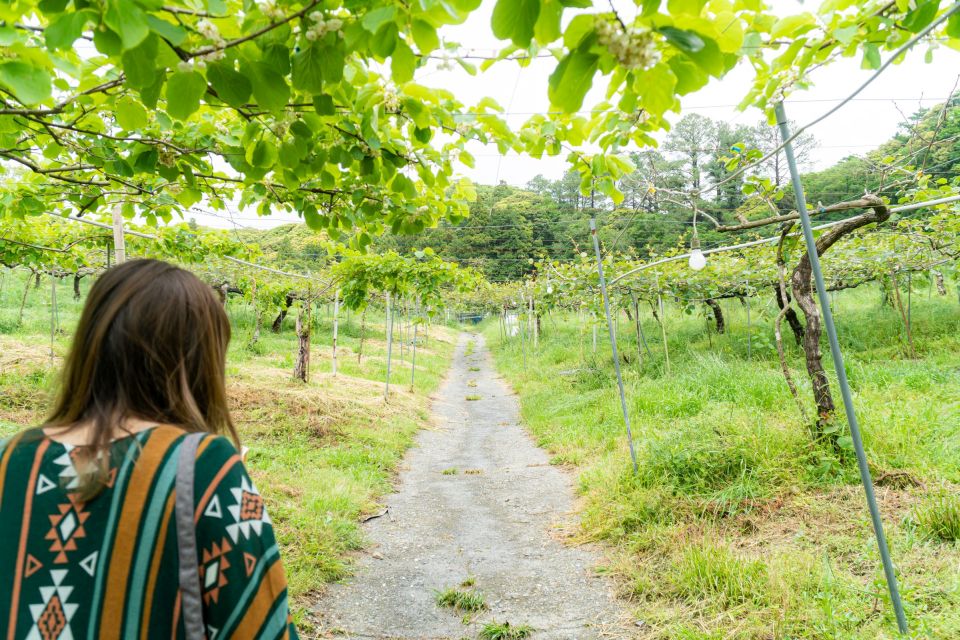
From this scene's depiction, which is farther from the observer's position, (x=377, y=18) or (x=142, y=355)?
(x=377, y=18)

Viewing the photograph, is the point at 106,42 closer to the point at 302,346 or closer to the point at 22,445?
the point at 22,445

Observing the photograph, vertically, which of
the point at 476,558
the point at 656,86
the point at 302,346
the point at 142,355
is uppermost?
the point at 656,86

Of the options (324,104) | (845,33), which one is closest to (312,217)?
(324,104)

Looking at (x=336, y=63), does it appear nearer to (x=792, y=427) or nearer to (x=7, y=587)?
(x=7, y=587)

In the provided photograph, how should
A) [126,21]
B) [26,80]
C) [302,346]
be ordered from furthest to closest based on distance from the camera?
1. [302,346]
2. [26,80]
3. [126,21]

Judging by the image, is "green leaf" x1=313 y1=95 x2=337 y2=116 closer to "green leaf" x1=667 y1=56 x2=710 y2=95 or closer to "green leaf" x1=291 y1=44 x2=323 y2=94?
"green leaf" x1=291 y1=44 x2=323 y2=94

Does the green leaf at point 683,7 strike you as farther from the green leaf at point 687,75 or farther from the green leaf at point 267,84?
the green leaf at point 267,84

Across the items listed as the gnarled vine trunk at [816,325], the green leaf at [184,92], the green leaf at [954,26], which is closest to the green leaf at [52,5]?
the green leaf at [184,92]

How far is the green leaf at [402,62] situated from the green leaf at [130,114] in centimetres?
87

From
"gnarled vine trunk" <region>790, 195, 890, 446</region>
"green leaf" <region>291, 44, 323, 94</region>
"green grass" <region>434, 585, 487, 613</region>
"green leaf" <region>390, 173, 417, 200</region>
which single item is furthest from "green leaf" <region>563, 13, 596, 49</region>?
"gnarled vine trunk" <region>790, 195, 890, 446</region>

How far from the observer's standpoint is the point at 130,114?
5.19 ft

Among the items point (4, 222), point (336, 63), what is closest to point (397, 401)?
point (4, 222)

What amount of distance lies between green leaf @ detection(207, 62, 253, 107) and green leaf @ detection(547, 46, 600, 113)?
75 centimetres

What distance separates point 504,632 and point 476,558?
1001 mm
